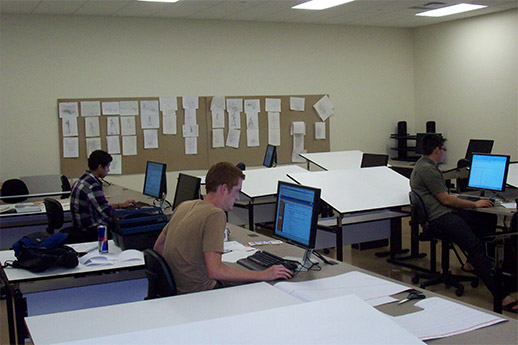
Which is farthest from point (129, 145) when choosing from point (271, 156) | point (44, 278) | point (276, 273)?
point (276, 273)

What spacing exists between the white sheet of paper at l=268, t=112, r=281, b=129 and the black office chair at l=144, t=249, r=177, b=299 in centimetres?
626

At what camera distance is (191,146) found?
832cm

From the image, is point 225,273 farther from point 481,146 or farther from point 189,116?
point 189,116

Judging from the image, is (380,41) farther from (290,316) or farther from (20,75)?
(290,316)

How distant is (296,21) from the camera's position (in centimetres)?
875

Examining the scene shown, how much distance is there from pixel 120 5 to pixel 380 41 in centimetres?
468

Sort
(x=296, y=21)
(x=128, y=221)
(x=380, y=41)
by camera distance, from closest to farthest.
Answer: (x=128, y=221) < (x=296, y=21) < (x=380, y=41)

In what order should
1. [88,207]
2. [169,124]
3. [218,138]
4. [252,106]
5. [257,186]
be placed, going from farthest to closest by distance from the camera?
1. [252,106]
2. [218,138]
3. [169,124]
4. [257,186]
5. [88,207]

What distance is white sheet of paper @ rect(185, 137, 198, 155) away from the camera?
829cm

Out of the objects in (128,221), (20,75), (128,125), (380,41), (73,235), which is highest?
(380,41)

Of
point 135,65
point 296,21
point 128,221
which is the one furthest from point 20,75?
point 128,221

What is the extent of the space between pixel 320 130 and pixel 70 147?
3899 millimetres

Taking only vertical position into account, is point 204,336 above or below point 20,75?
below

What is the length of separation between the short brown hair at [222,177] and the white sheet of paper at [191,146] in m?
5.50
